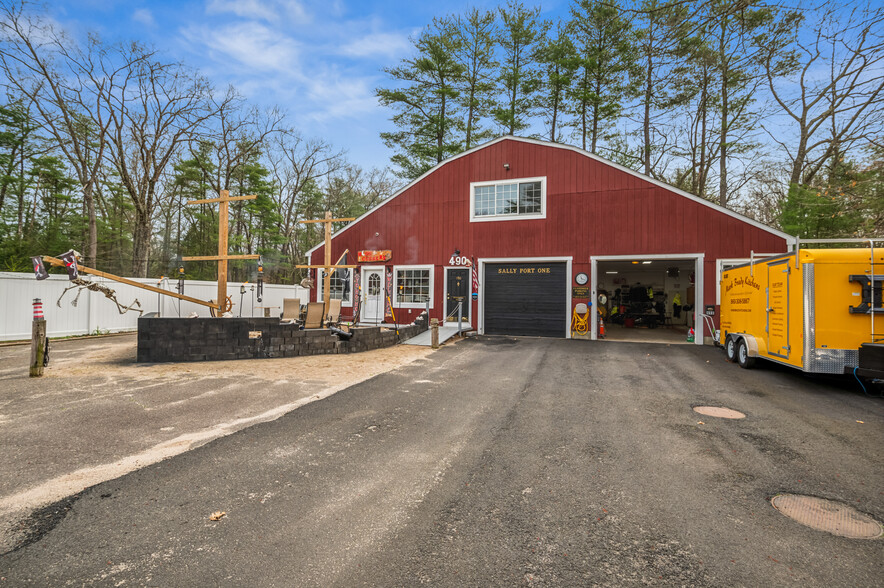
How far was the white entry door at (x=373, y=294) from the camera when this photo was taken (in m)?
15.9

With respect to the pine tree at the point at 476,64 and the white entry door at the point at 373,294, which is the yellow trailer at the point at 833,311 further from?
the pine tree at the point at 476,64

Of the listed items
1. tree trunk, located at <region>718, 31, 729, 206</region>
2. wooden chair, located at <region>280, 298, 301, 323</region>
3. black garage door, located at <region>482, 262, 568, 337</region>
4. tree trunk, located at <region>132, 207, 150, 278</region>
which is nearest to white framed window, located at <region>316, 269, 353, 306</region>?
wooden chair, located at <region>280, 298, 301, 323</region>

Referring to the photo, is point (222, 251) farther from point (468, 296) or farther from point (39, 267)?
point (468, 296)

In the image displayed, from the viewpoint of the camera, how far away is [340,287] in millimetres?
16703

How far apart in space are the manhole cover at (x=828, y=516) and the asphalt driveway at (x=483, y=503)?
10 centimetres

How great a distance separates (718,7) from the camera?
3.94m

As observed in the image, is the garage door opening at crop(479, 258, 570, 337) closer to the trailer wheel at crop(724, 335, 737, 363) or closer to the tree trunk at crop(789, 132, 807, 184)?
the trailer wheel at crop(724, 335, 737, 363)

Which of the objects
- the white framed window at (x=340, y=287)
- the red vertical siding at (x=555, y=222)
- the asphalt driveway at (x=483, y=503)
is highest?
the red vertical siding at (x=555, y=222)

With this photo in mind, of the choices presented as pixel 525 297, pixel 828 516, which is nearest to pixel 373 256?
pixel 525 297

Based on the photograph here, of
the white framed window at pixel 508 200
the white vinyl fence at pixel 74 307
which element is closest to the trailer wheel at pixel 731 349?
the white framed window at pixel 508 200

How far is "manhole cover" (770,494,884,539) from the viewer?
2.46m

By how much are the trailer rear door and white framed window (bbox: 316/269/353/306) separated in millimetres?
13543

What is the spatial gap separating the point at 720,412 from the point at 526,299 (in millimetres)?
8941

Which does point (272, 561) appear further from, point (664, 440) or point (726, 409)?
point (726, 409)
